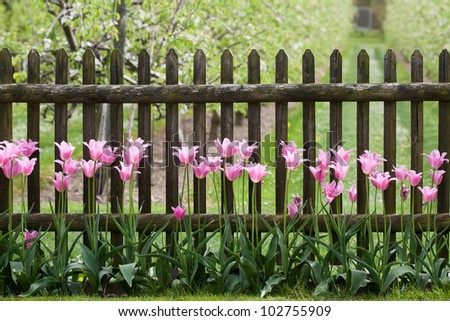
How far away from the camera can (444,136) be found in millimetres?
5711

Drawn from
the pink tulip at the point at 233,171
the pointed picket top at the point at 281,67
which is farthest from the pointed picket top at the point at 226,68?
the pink tulip at the point at 233,171

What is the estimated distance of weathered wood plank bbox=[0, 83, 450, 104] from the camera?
5523 mm

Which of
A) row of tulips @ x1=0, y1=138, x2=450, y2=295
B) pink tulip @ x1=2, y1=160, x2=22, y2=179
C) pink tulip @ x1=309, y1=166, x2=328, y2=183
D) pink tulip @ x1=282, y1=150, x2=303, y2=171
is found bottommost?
row of tulips @ x1=0, y1=138, x2=450, y2=295

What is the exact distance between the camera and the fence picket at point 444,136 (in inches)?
223

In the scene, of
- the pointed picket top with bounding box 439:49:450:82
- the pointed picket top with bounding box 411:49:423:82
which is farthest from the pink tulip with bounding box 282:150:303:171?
the pointed picket top with bounding box 439:49:450:82

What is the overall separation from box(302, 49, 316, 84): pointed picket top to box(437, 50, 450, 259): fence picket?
0.95 m

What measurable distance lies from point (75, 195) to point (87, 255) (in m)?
7.30

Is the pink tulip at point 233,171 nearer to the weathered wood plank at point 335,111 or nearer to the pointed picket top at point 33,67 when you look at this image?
the weathered wood plank at point 335,111

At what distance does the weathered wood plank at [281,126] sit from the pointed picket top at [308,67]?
0.42 ft

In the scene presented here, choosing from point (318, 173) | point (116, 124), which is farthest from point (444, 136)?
point (116, 124)

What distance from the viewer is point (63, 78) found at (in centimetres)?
571

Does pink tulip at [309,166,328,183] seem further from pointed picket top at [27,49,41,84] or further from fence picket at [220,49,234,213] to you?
pointed picket top at [27,49,41,84]

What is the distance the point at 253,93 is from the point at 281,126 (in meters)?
0.34
